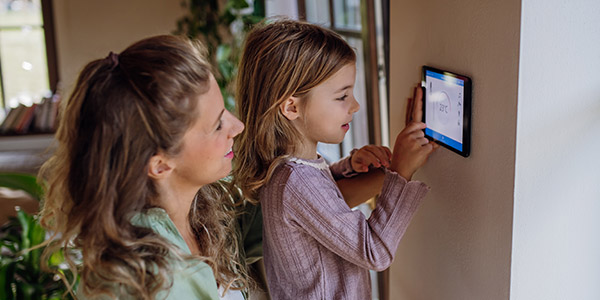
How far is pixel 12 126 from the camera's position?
5.41 meters

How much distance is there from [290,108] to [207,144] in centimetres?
24

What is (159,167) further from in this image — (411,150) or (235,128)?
(411,150)

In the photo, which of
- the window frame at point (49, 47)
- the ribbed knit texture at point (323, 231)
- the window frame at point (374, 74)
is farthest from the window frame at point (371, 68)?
the window frame at point (49, 47)

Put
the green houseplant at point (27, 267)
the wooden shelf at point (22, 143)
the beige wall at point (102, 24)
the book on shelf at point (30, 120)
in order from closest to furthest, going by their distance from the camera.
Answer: the green houseplant at point (27, 267) → the wooden shelf at point (22, 143) → the book on shelf at point (30, 120) → the beige wall at point (102, 24)

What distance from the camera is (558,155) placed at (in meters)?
0.90

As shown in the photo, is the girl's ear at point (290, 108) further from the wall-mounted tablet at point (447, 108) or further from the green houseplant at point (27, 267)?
the green houseplant at point (27, 267)

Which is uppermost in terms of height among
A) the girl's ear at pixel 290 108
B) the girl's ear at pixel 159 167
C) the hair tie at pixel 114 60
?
the hair tie at pixel 114 60

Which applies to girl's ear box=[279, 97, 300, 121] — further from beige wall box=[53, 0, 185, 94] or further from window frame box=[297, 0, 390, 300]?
beige wall box=[53, 0, 185, 94]

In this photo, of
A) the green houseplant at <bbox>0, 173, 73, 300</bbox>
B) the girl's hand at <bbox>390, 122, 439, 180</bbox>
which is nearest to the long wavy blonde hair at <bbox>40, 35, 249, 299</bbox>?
the girl's hand at <bbox>390, 122, 439, 180</bbox>

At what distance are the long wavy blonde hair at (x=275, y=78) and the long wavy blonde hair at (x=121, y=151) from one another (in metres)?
0.22

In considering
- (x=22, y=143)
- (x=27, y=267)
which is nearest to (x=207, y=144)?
(x=27, y=267)

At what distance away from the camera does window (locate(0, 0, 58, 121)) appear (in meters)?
5.71

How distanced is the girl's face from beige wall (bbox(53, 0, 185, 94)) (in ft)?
15.9

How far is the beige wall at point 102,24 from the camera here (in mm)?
5656
